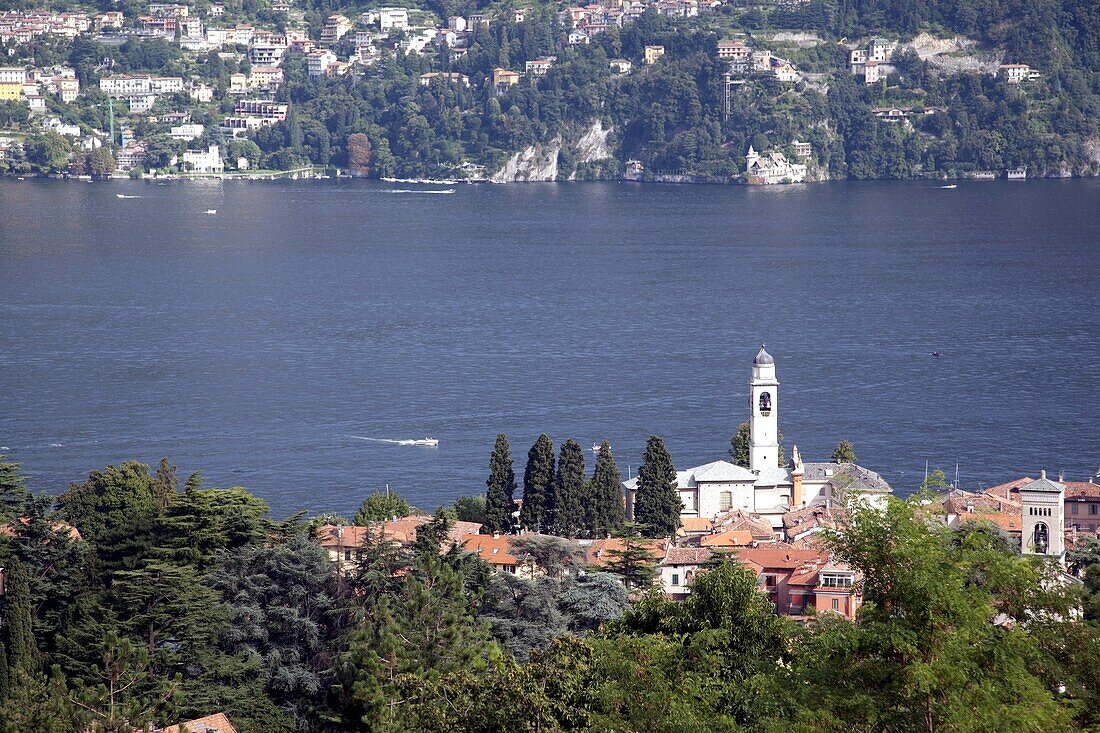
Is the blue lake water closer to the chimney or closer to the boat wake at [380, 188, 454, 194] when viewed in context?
the chimney

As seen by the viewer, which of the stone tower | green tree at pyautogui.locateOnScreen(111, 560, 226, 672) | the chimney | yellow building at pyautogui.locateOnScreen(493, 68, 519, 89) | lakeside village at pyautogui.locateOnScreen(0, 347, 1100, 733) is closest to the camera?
lakeside village at pyautogui.locateOnScreen(0, 347, 1100, 733)

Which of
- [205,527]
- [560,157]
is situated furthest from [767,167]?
[205,527]

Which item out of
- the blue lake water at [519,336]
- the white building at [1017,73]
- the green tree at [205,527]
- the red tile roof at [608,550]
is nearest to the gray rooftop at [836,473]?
the red tile roof at [608,550]

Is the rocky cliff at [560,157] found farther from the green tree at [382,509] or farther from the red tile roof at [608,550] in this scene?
the red tile roof at [608,550]

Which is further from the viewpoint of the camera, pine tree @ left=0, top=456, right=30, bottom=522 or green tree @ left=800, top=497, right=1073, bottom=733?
pine tree @ left=0, top=456, right=30, bottom=522

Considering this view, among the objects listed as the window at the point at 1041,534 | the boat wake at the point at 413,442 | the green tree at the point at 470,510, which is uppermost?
the window at the point at 1041,534

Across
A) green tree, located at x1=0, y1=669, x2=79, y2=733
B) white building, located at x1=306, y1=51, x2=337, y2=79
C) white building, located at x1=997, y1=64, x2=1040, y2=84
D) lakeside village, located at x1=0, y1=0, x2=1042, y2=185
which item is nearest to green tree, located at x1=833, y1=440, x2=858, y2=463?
green tree, located at x1=0, y1=669, x2=79, y2=733

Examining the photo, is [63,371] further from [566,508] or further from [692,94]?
[692,94]
